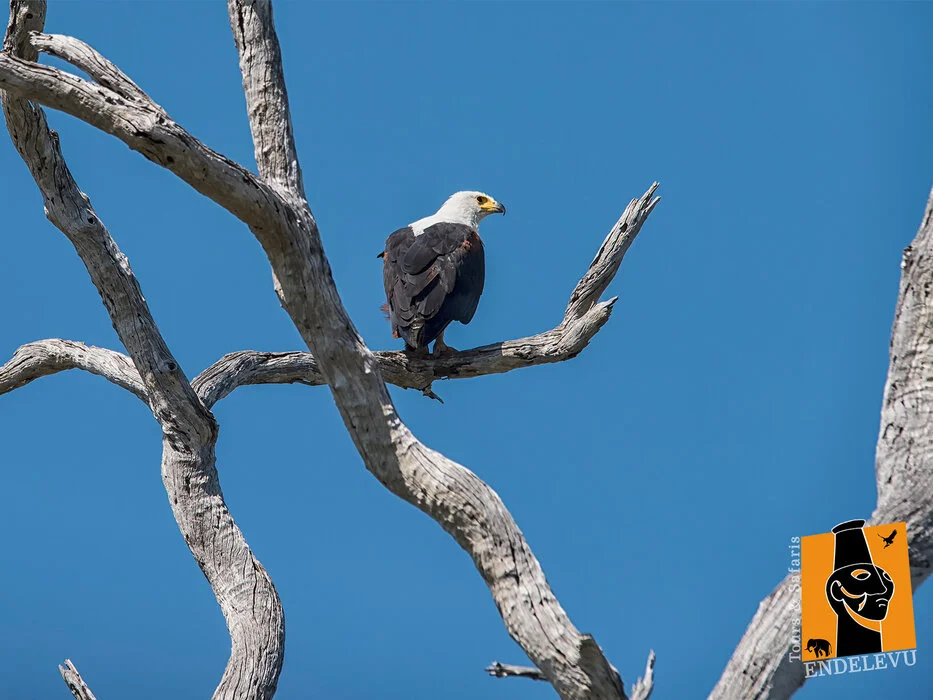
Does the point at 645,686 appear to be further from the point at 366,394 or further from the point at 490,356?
the point at 490,356

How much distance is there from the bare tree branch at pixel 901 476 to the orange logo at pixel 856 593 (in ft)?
0.11

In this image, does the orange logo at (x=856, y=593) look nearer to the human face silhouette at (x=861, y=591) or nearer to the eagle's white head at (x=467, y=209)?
the human face silhouette at (x=861, y=591)

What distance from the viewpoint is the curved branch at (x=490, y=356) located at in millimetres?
4949

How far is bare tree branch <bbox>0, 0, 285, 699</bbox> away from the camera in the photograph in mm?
4379

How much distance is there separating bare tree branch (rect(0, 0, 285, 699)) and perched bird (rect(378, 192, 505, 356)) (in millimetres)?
1225

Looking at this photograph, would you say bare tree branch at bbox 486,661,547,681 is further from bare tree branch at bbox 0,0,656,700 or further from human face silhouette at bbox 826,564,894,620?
human face silhouette at bbox 826,564,894,620

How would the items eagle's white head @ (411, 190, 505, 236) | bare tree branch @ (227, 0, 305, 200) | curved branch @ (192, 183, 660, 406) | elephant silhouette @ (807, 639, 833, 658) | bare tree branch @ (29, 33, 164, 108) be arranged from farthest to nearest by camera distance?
eagle's white head @ (411, 190, 505, 236) < curved branch @ (192, 183, 660, 406) < bare tree branch @ (227, 0, 305, 200) < bare tree branch @ (29, 33, 164, 108) < elephant silhouette @ (807, 639, 833, 658)

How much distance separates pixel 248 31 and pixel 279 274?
1.01m

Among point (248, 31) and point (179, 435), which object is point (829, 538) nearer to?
point (248, 31)

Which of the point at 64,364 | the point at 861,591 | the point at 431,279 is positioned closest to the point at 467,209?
the point at 431,279

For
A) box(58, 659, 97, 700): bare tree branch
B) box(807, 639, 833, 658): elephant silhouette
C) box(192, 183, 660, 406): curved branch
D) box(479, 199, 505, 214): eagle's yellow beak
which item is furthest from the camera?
box(479, 199, 505, 214): eagle's yellow beak

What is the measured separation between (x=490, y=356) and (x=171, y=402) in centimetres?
162

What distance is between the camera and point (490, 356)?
5246 millimetres

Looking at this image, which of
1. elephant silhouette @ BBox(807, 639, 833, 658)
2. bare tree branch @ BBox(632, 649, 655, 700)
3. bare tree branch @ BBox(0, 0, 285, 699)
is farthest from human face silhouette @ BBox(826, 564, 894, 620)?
bare tree branch @ BBox(0, 0, 285, 699)
